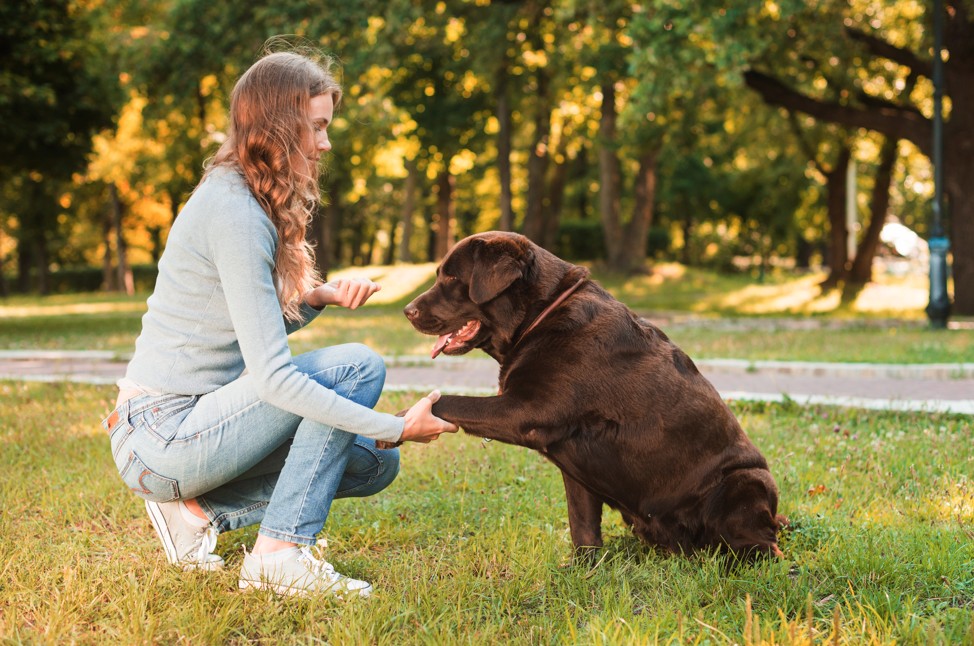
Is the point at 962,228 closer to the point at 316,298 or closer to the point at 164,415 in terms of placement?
the point at 316,298

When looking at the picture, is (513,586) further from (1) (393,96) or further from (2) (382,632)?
(1) (393,96)

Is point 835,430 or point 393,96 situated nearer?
point 835,430

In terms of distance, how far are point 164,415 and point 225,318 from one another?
0.44m

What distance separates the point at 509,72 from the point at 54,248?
38.1 meters

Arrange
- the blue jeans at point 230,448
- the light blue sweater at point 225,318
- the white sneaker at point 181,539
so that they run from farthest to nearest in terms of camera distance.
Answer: the white sneaker at point 181,539 < the blue jeans at point 230,448 < the light blue sweater at point 225,318

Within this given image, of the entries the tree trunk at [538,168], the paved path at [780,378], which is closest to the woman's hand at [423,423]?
the paved path at [780,378]

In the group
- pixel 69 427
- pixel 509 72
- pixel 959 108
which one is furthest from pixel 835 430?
pixel 509 72

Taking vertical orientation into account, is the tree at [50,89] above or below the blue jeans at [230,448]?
above

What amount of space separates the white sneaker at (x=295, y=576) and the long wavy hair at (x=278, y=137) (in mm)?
1052

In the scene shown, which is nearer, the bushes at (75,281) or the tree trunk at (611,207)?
the tree trunk at (611,207)

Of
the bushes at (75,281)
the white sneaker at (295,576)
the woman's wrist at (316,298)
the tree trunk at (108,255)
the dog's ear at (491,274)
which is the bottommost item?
the bushes at (75,281)

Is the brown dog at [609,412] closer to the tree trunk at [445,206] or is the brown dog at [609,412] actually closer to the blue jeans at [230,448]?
the blue jeans at [230,448]

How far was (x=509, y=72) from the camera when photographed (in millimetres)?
23500

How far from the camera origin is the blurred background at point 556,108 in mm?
16031
